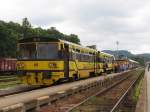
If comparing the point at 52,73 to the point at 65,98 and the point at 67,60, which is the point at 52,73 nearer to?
the point at 67,60

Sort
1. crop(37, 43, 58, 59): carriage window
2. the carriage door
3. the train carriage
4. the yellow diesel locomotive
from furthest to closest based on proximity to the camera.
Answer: the train carriage, the carriage door, crop(37, 43, 58, 59): carriage window, the yellow diesel locomotive

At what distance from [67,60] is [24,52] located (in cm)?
295

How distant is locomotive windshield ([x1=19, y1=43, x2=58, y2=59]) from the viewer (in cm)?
2662

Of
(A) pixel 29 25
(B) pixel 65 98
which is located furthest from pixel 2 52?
(B) pixel 65 98

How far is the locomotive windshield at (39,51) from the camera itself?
2662 centimetres

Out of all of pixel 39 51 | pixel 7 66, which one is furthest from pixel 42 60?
pixel 7 66

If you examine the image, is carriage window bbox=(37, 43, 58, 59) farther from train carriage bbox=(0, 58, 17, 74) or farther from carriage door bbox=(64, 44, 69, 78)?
train carriage bbox=(0, 58, 17, 74)

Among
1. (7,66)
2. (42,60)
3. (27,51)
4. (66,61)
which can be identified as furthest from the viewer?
(7,66)

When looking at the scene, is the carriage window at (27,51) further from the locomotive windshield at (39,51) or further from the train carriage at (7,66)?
the train carriage at (7,66)

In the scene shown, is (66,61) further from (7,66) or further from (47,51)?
(7,66)

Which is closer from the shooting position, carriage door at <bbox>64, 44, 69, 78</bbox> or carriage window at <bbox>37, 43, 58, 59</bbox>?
carriage window at <bbox>37, 43, 58, 59</bbox>

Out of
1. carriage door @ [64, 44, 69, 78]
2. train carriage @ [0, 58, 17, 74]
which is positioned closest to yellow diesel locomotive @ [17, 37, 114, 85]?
carriage door @ [64, 44, 69, 78]

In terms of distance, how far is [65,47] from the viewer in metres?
28.2

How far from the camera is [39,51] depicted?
2683 centimetres
